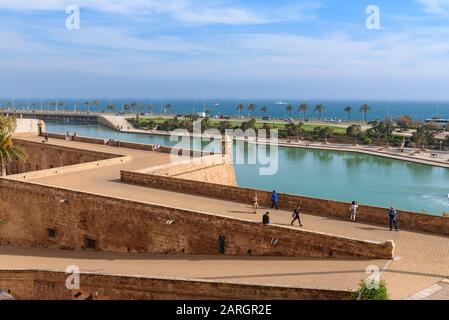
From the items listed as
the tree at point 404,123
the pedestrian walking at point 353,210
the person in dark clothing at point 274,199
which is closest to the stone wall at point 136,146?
the person in dark clothing at point 274,199

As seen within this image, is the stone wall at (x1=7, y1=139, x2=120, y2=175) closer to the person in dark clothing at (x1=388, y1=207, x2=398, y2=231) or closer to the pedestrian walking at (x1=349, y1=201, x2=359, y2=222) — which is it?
the pedestrian walking at (x1=349, y1=201, x2=359, y2=222)

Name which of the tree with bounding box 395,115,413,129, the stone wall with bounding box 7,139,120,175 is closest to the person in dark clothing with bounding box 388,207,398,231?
the stone wall with bounding box 7,139,120,175

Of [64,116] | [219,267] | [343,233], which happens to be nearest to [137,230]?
[219,267]

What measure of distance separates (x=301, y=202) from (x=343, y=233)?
9.78 feet

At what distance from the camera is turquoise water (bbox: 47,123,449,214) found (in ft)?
128

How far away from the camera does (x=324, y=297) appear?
34.1ft

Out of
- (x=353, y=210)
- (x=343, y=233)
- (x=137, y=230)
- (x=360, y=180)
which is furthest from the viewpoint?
(x=360, y=180)

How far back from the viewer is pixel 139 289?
12.5m

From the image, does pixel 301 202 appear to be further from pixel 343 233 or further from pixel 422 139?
pixel 422 139

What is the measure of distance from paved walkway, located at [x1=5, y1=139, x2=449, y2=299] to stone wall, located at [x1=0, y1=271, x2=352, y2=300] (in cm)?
83

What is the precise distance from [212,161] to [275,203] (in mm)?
9341

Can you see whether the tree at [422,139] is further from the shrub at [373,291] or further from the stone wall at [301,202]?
the shrub at [373,291]
